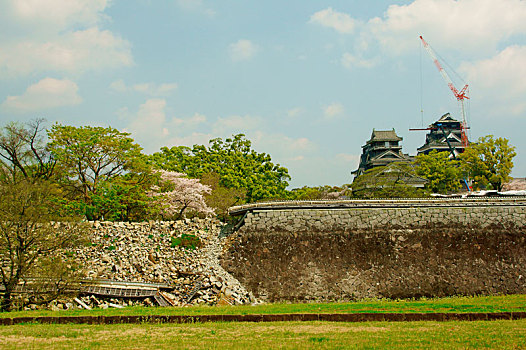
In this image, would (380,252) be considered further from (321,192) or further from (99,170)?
(321,192)

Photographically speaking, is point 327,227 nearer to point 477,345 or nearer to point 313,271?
point 313,271

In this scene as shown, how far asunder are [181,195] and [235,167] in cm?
1026

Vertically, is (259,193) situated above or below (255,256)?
above

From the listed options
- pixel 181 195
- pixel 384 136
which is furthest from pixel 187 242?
pixel 384 136

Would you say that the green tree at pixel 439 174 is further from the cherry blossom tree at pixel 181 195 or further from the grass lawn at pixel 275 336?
the grass lawn at pixel 275 336

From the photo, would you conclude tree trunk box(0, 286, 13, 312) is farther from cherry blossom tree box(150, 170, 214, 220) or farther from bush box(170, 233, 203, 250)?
cherry blossom tree box(150, 170, 214, 220)

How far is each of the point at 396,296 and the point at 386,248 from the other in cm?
244

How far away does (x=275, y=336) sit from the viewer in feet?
36.5

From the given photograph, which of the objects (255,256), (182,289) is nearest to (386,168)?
(255,256)

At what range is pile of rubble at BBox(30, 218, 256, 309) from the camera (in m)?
21.7

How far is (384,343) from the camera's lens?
9.96 meters

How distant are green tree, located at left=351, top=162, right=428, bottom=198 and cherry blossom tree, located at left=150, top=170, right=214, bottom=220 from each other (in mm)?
14960

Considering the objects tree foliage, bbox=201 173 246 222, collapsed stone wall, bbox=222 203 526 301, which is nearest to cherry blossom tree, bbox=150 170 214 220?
tree foliage, bbox=201 173 246 222

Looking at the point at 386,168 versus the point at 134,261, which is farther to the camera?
the point at 386,168
